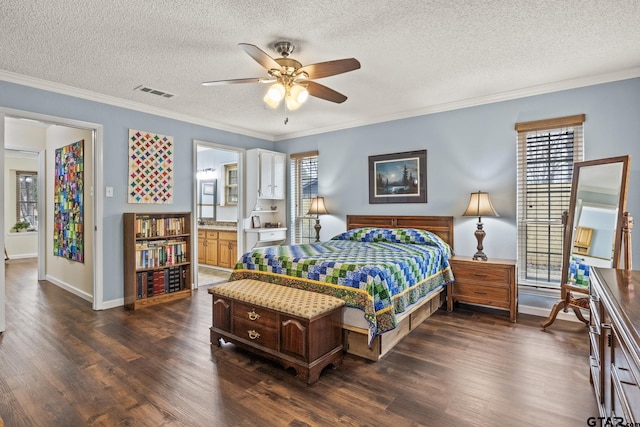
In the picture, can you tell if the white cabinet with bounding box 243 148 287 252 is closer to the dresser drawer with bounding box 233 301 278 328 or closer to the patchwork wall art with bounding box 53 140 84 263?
the patchwork wall art with bounding box 53 140 84 263

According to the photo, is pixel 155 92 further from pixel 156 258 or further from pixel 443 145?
pixel 443 145

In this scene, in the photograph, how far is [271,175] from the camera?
18.8 feet

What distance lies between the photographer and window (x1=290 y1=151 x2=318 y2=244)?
18.8 ft

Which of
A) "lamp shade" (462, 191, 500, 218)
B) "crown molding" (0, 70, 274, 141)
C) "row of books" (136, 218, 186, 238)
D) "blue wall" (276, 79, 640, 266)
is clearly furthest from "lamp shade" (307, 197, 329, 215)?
"lamp shade" (462, 191, 500, 218)

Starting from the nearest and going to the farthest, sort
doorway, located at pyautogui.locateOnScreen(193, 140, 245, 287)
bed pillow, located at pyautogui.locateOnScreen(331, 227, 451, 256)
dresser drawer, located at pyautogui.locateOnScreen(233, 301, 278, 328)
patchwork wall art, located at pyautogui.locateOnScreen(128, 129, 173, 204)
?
dresser drawer, located at pyautogui.locateOnScreen(233, 301, 278, 328), bed pillow, located at pyautogui.locateOnScreen(331, 227, 451, 256), patchwork wall art, located at pyautogui.locateOnScreen(128, 129, 173, 204), doorway, located at pyautogui.locateOnScreen(193, 140, 245, 287)

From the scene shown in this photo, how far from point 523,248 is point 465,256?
2.08 feet

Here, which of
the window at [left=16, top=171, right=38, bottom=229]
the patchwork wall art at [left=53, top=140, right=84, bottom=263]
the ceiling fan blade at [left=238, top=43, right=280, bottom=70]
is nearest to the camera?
the ceiling fan blade at [left=238, top=43, right=280, bottom=70]

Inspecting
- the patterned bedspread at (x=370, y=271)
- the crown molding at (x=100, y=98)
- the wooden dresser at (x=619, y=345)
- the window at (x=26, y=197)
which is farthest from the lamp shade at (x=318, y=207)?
the window at (x=26, y=197)

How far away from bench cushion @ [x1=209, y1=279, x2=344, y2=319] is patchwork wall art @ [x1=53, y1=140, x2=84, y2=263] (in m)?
2.94

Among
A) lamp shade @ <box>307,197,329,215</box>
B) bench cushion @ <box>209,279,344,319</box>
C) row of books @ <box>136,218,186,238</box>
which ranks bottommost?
bench cushion @ <box>209,279,344,319</box>

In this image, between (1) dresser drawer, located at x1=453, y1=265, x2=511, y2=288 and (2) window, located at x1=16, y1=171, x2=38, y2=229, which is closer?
(1) dresser drawer, located at x1=453, y1=265, x2=511, y2=288

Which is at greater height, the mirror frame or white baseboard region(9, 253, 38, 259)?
the mirror frame

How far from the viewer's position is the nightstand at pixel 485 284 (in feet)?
11.5

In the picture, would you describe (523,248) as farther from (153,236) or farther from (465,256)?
(153,236)
